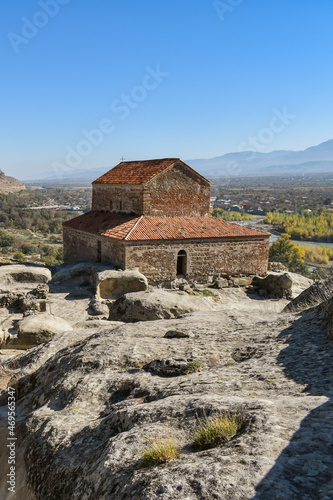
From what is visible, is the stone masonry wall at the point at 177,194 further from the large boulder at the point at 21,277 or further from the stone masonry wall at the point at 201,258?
the large boulder at the point at 21,277

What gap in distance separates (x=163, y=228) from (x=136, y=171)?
4.08 meters

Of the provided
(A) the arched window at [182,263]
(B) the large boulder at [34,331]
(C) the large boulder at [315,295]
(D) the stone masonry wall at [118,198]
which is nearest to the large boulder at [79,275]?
(A) the arched window at [182,263]

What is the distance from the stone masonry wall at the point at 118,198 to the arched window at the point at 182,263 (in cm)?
289

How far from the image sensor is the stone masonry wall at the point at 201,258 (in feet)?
59.8

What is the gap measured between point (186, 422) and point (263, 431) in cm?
71

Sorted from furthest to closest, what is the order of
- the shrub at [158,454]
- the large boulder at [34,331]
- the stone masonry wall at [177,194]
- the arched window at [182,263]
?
the stone masonry wall at [177,194]
the arched window at [182,263]
the large boulder at [34,331]
the shrub at [158,454]

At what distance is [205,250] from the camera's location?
A: 63.6 feet

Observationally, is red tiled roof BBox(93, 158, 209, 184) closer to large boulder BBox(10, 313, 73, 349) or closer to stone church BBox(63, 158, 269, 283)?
stone church BBox(63, 158, 269, 283)

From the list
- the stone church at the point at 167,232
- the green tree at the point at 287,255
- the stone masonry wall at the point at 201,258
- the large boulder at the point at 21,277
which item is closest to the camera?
the large boulder at the point at 21,277

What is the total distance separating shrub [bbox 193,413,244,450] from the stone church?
14455 millimetres

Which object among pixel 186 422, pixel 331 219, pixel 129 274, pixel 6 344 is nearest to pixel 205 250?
→ pixel 129 274

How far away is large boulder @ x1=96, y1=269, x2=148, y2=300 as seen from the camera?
16469 millimetres

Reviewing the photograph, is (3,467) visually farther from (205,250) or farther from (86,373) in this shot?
(205,250)

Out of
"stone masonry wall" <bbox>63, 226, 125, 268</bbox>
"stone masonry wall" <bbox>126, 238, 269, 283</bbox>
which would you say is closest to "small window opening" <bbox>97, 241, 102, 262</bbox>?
"stone masonry wall" <bbox>63, 226, 125, 268</bbox>
